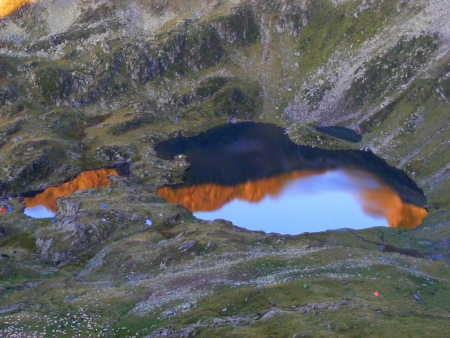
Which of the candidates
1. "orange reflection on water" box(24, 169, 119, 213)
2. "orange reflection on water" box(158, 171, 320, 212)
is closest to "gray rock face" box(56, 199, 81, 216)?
"orange reflection on water" box(24, 169, 119, 213)

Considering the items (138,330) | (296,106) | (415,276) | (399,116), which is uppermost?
(296,106)

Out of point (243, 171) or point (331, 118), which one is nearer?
point (243, 171)

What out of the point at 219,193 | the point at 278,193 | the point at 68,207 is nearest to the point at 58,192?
the point at 68,207

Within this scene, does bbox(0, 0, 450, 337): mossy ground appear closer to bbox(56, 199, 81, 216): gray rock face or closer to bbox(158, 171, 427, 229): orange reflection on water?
bbox(56, 199, 81, 216): gray rock face

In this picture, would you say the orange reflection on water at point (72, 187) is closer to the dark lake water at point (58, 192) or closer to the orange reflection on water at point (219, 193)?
the dark lake water at point (58, 192)

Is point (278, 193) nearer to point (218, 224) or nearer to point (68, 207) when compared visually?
point (218, 224)

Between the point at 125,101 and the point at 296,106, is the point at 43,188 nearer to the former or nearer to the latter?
the point at 125,101

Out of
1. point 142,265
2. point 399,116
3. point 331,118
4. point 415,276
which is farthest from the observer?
point 331,118

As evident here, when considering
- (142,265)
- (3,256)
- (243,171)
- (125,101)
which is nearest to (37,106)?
(125,101)
